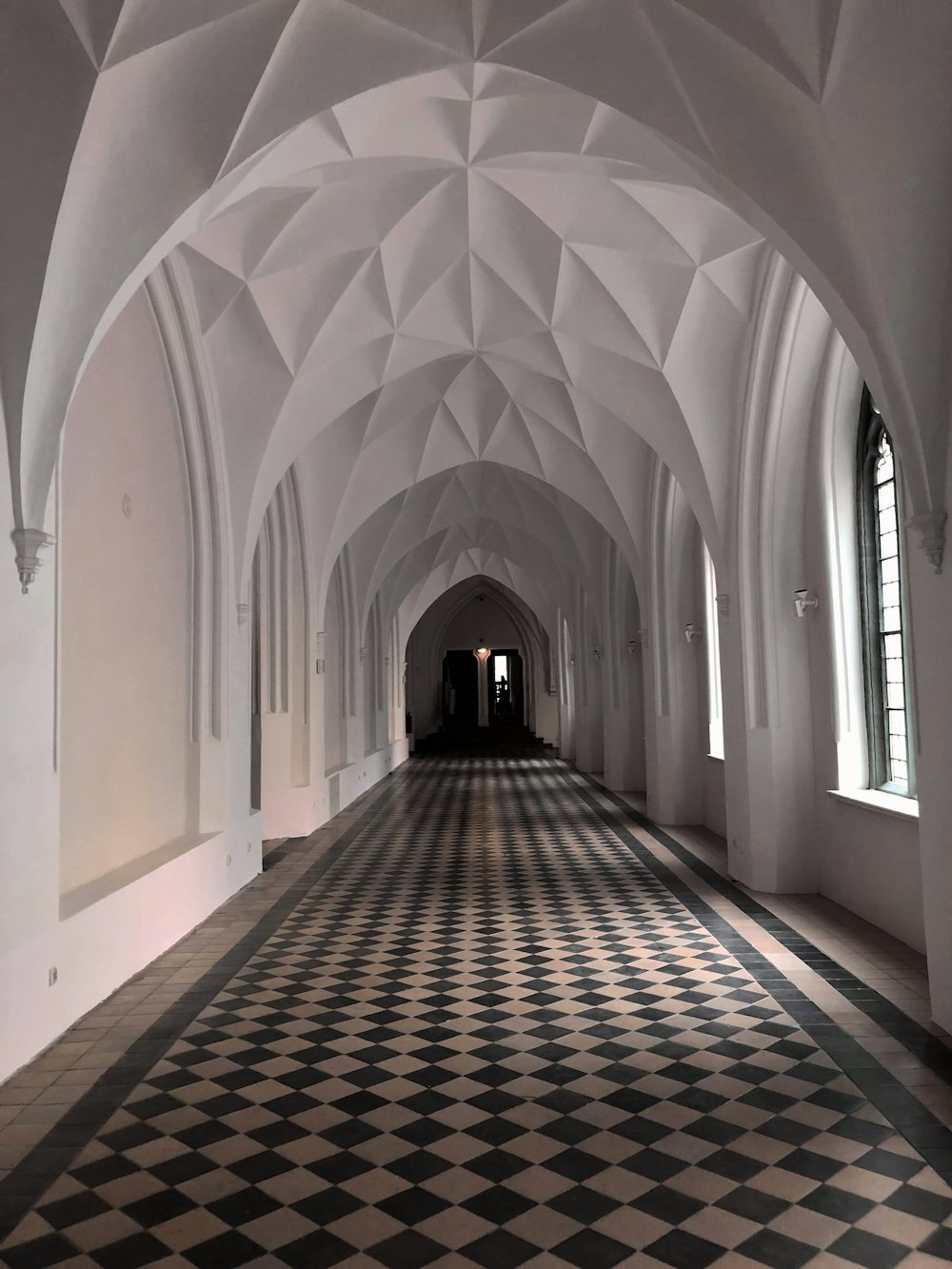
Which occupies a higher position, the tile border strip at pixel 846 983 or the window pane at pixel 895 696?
the window pane at pixel 895 696

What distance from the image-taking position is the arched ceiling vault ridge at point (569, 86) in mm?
4438

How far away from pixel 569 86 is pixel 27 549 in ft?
12.4

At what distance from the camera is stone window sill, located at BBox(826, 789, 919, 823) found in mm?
6637

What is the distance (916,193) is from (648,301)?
4195mm

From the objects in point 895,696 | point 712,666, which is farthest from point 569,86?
point 712,666

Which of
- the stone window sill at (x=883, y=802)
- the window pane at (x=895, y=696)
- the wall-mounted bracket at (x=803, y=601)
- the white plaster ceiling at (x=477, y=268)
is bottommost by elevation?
the stone window sill at (x=883, y=802)

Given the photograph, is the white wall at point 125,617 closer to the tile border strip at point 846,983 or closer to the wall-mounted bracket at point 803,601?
the tile border strip at point 846,983

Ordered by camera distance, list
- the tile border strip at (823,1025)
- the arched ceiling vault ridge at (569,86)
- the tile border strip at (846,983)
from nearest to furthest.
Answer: the tile border strip at (823,1025)
the arched ceiling vault ridge at (569,86)
the tile border strip at (846,983)

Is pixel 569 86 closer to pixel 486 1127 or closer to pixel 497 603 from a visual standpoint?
pixel 486 1127

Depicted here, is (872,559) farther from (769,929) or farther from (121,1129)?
(121,1129)

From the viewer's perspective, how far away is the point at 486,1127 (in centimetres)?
397

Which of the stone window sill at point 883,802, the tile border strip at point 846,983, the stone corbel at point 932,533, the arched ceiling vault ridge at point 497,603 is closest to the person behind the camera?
the tile border strip at point 846,983

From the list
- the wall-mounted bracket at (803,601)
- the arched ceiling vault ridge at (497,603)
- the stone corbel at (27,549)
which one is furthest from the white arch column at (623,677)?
the arched ceiling vault ridge at (497,603)

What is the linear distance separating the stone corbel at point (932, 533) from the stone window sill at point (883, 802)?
2.31 metres
